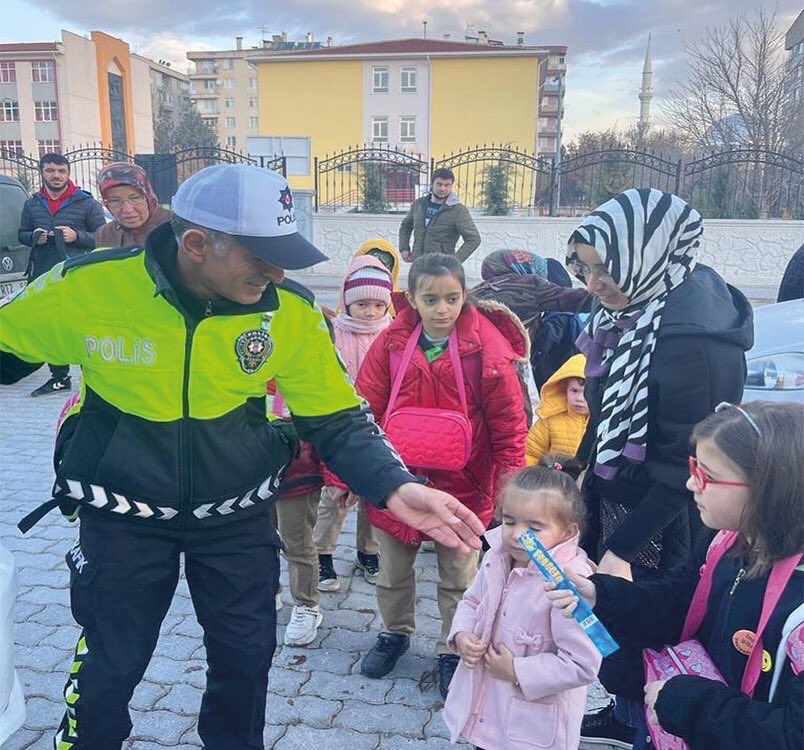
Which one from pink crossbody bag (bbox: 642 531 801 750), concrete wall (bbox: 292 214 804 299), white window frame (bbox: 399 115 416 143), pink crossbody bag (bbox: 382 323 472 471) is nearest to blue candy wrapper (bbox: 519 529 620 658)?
pink crossbody bag (bbox: 642 531 801 750)

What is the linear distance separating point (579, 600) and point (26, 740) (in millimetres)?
2016

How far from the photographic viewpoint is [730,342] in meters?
2.08

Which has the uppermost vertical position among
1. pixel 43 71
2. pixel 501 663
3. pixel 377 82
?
pixel 43 71

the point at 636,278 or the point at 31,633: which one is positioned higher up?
the point at 636,278

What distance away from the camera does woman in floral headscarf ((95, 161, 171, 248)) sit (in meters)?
4.53

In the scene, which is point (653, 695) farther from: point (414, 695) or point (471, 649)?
point (414, 695)

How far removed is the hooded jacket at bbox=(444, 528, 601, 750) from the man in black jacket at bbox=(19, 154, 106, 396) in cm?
557

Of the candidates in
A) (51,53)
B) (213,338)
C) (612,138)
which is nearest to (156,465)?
(213,338)

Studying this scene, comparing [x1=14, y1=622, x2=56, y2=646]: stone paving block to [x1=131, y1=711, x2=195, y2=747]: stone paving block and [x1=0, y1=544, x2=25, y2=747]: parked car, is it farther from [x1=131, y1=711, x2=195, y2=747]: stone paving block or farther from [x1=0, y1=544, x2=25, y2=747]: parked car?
[x1=0, y1=544, x2=25, y2=747]: parked car

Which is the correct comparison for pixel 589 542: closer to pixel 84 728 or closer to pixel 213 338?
pixel 213 338

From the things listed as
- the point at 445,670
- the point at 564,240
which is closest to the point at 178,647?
the point at 445,670

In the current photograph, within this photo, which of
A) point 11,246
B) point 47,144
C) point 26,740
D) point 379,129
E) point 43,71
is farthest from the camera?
point 47,144

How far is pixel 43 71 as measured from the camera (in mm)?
46219

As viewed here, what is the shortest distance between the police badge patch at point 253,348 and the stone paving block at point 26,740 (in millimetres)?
1621
